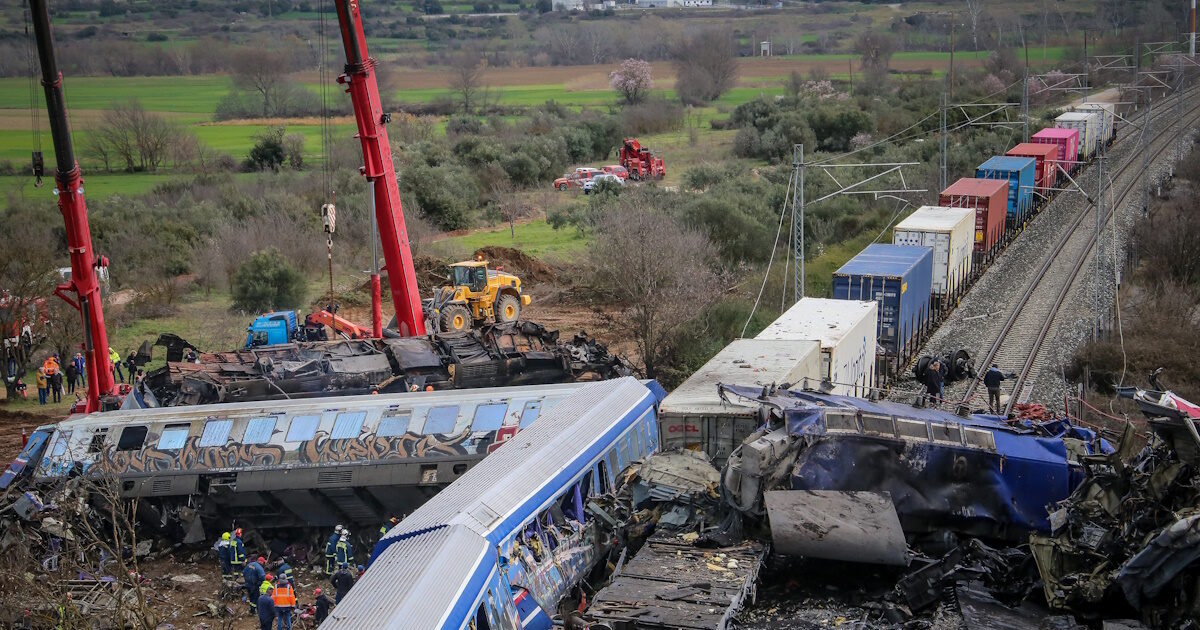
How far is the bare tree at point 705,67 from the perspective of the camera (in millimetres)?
102688

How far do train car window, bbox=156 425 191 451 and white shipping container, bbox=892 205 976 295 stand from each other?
2110 cm

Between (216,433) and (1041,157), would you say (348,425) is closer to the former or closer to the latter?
(216,433)

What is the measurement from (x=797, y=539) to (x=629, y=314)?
1834 centimetres

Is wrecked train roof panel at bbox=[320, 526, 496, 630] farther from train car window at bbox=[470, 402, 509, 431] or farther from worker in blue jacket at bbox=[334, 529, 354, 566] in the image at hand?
train car window at bbox=[470, 402, 509, 431]

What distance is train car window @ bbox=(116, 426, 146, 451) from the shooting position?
63.2 ft

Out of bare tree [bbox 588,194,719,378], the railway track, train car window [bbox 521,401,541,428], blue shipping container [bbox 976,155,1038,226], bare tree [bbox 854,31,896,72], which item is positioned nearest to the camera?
train car window [bbox 521,401,541,428]

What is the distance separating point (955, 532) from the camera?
14.5 m

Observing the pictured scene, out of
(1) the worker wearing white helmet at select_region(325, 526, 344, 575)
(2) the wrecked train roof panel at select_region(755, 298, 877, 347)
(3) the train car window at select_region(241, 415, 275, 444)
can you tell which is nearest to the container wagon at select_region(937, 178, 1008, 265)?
(2) the wrecked train roof panel at select_region(755, 298, 877, 347)

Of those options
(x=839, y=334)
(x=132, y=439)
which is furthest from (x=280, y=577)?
(x=839, y=334)

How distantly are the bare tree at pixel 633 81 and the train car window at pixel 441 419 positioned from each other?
3267 inches


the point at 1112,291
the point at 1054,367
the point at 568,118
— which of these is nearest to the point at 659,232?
the point at 1054,367

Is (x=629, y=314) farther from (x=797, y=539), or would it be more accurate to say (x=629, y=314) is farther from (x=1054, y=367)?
(x=797, y=539)

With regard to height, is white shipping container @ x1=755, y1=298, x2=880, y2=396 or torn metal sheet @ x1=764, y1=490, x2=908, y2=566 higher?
torn metal sheet @ x1=764, y1=490, x2=908, y2=566

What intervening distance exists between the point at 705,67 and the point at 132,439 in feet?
305
